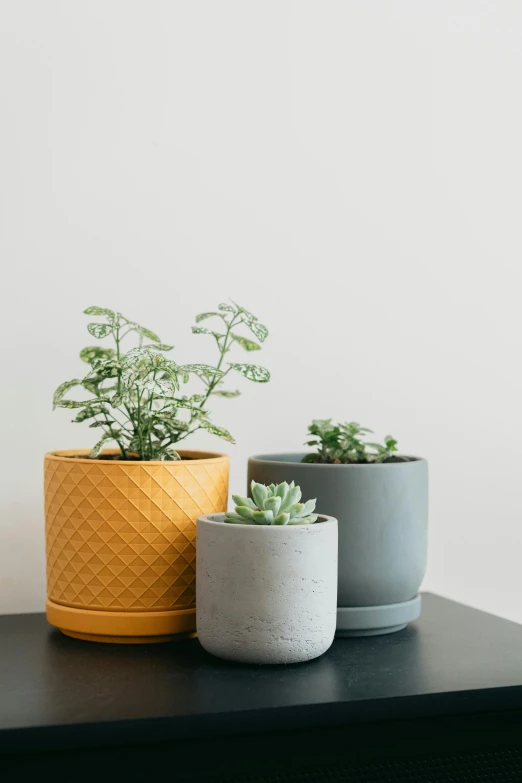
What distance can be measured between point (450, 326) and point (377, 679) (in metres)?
0.71

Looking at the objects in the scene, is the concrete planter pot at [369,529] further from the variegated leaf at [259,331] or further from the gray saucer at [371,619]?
the variegated leaf at [259,331]

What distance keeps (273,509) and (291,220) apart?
56 centimetres

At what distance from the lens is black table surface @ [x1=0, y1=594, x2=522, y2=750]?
0.71 m

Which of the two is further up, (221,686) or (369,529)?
(369,529)

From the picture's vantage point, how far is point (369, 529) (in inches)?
38.6

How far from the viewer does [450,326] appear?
138 centimetres

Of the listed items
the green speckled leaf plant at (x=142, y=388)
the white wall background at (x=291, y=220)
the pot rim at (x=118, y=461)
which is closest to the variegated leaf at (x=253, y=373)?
the green speckled leaf plant at (x=142, y=388)

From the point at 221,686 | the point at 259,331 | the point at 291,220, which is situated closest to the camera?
the point at 221,686

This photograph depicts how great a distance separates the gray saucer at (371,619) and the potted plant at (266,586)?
4.1 inches

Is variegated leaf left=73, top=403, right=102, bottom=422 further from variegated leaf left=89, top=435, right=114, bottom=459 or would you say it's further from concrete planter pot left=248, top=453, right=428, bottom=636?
concrete planter pot left=248, top=453, right=428, bottom=636

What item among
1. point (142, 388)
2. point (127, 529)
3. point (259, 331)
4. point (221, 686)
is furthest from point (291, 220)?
point (221, 686)

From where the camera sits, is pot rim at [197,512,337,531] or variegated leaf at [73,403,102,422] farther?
variegated leaf at [73,403,102,422]

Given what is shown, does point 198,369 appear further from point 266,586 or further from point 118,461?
point 266,586

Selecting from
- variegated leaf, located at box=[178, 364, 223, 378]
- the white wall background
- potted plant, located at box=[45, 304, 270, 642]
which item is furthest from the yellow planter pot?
the white wall background
